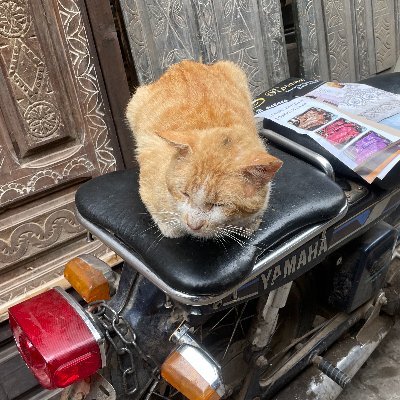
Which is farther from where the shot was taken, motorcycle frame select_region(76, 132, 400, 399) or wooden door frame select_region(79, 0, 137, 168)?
wooden door frame select_region(79, 0, 137, 168)

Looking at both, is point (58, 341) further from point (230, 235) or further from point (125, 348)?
point (230, 235)

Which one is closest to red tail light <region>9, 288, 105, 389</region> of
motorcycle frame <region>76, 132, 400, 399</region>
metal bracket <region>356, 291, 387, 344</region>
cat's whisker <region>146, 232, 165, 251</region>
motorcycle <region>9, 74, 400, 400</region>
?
motorcycle <region>9, 74, 400, 400</region>

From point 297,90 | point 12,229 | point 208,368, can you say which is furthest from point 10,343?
point 297,90

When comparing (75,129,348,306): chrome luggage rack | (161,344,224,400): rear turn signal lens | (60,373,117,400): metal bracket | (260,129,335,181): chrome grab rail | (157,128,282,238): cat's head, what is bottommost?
(60,373,117,400): metal bracket

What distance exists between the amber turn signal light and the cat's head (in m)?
0.45

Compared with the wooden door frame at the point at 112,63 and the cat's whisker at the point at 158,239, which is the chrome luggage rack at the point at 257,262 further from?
the wooden door frame at the point at 112,63

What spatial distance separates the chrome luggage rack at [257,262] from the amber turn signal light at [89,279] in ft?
0.66

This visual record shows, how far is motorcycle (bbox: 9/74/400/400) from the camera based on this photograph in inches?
46.1

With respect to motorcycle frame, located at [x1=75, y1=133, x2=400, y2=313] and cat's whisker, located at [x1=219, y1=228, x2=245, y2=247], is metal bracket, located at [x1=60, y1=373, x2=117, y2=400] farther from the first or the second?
cat's whisker, located at [x1=219, y1=228, x2=245, y2=247]

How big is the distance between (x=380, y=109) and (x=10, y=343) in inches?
73.4

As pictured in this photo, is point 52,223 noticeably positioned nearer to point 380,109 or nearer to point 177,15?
point 177,15

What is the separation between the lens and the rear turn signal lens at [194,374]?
45.1 inches

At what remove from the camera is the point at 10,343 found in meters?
2.15

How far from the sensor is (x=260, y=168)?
3.70 ft
